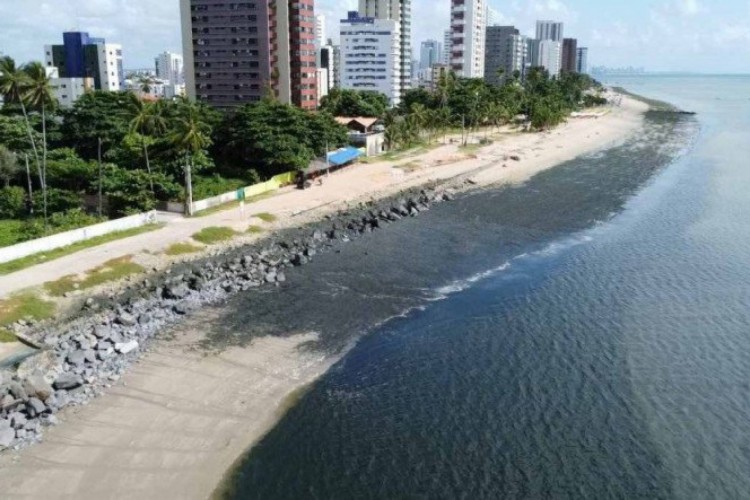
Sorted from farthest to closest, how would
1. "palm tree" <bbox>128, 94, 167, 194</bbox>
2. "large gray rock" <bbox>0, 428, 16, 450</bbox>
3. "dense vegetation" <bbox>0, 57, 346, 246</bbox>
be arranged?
"palm tree" <bbox>128, 94, 167, 194</bbox>
"dense vegetation" <bbox>0, 57, 346, 246</bbox>
"large gray rock" <bbox>0, 428, 16, 450</bbox>

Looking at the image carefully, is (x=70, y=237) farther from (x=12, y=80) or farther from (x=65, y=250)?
(x=12, y=80)

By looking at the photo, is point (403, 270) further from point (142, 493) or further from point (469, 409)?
point (142, 493)

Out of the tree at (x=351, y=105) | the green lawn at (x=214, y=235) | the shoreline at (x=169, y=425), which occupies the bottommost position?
the shoreline at (x=169, y=425)

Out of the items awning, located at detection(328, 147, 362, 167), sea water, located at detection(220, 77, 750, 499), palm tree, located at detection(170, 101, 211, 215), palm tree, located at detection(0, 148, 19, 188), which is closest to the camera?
sea water, located at detection(220, 77, 750, 499)

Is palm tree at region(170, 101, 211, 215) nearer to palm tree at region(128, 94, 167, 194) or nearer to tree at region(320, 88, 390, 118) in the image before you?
palm tree at region(128, 94, 167, 194)

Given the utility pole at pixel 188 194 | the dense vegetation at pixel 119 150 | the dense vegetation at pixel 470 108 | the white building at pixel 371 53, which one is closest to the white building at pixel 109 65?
the white building at pixel 371 53

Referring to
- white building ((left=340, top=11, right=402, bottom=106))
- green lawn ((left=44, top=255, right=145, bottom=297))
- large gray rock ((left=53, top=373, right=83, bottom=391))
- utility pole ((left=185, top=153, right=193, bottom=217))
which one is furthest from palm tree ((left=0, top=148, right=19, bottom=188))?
white building ((left=340, top=11, right=402, bottom=106))

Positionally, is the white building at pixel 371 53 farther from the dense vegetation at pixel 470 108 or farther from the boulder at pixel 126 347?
the boulder at pixel 126 347
